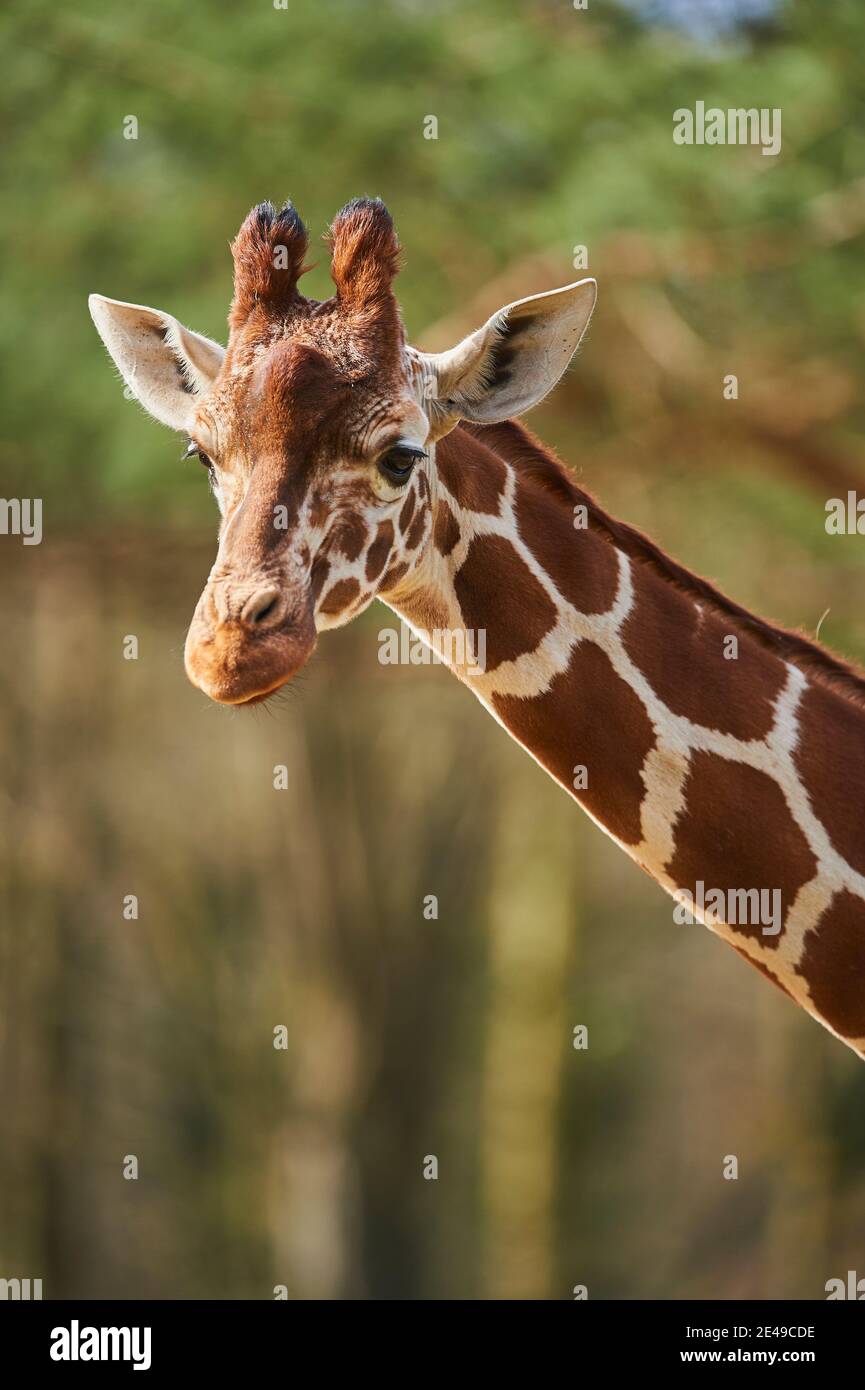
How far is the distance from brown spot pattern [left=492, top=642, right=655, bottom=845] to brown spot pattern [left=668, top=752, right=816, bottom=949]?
160mm

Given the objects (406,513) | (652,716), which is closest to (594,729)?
(652,716)

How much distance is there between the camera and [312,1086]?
63.3 ft

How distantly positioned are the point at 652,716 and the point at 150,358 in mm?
1794

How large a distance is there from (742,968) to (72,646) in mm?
14718

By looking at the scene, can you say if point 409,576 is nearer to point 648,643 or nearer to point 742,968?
point 648,643

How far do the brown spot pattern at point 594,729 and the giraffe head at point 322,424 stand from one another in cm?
54

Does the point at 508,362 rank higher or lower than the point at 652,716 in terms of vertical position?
higher

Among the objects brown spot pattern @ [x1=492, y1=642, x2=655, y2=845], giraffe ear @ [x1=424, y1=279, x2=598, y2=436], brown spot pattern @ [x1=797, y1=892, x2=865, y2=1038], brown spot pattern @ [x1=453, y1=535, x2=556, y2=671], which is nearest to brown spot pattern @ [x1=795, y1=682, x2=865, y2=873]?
brown spot pattern @ [x1=797, y1=892, x2=865, y2=1038]

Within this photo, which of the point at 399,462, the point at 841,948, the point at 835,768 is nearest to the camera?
the point at 399,462

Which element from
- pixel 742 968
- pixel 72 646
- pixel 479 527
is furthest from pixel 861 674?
pixel 742 968

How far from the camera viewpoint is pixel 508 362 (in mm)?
5035

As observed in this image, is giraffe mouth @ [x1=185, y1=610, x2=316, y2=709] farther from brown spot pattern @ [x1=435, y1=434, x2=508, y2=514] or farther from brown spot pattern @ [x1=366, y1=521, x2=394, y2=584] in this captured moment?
brown spot pattern @ [x1=435, y1=434, x2=508, y2=514]

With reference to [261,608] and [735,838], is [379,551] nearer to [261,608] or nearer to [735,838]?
[261,608]

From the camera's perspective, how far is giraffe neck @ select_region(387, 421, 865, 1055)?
5113 mm
